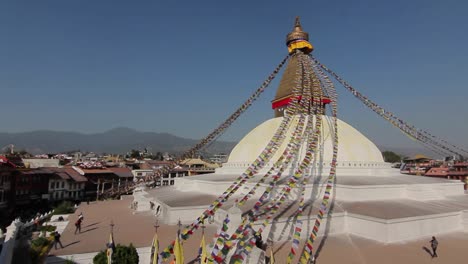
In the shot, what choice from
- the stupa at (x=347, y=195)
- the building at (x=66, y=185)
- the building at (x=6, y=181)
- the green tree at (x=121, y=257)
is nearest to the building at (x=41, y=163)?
the building at (x=66, y=185)

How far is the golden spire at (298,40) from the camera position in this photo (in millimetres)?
22656

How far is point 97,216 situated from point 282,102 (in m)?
14.2

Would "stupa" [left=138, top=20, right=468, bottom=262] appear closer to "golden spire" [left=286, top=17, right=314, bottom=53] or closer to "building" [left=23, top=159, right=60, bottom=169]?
"golden spire" [left=286, top=17, right=314, bottom=53]

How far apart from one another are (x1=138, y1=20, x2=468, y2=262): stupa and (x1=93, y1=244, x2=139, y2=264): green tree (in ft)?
10.3

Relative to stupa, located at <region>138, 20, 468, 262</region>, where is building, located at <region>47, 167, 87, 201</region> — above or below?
below

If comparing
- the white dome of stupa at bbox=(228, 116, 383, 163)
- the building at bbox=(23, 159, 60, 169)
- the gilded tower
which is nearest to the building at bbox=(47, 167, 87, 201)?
the building at bbox=(23, 159, 60, 169)

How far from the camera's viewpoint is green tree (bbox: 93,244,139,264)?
Answer: 29.5ft

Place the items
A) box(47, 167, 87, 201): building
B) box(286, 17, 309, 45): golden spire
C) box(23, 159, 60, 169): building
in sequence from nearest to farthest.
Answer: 1. box(286, 17, 309, 45): golden spire
2. box(47, 167, 87, 201): building
3. box(23, 159, 60, 169): building

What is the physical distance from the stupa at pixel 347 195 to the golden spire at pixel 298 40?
7 cm

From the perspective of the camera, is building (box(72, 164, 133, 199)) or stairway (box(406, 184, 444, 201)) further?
building (box(72, 164, 133, 199))

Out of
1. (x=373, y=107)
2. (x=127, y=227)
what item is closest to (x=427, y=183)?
(x=373, y=107)

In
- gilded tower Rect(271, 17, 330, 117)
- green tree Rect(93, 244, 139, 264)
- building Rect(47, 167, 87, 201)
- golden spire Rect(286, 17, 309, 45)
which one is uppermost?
golden spire Rect(286, 17, 309, 45)

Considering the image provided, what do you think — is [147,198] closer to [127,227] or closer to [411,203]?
[127,227]

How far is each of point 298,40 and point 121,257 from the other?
18.7m
